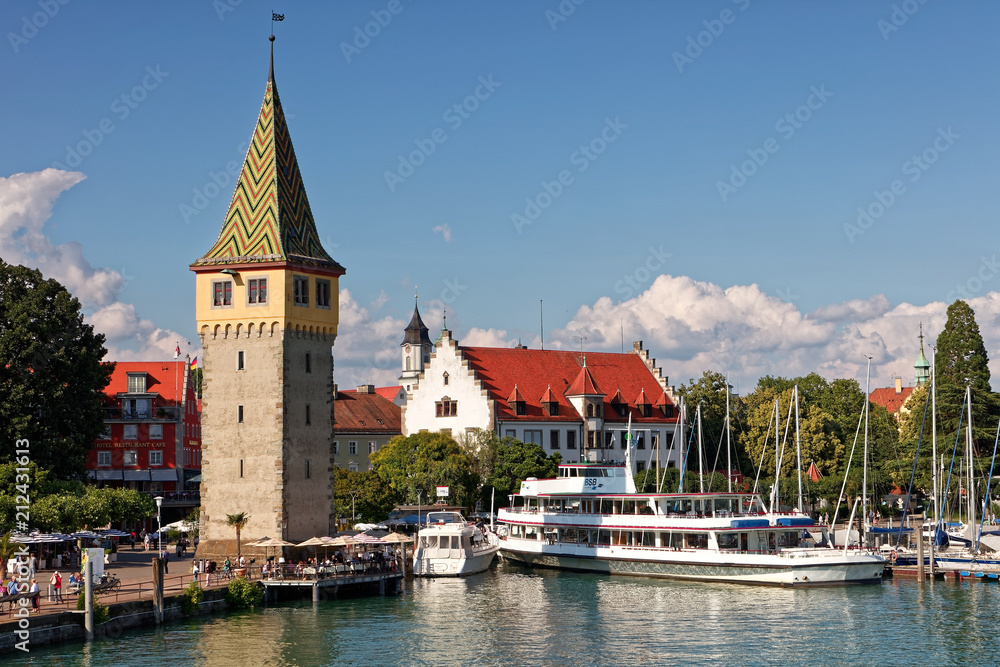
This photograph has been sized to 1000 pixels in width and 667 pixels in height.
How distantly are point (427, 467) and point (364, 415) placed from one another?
35.4m

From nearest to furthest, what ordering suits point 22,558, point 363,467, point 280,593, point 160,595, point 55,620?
point 55,620 < point 160,595 < point 22,558 < point 280,593 < point 363,467

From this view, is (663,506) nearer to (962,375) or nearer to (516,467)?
(516,467)

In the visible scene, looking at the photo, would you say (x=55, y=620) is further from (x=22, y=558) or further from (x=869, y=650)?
(x=869, y=650)

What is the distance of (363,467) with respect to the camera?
384 ft

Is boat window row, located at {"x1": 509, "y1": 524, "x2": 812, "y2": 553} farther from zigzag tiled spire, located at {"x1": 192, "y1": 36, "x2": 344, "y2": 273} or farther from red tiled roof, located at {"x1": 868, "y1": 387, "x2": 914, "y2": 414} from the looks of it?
red tiled roof, located at {"x1": 868, "y1": 387, "x2": 914, "y2": 414}

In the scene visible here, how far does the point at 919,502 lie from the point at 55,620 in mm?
76466

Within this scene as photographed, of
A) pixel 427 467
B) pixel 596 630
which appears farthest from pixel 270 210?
pixel 427 467

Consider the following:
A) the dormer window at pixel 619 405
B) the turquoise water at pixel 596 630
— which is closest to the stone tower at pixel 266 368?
the turquoise water at pixel 596 630

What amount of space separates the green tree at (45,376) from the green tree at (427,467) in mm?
19674

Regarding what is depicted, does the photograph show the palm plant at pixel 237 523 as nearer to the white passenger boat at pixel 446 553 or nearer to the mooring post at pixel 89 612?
the white passenger boat at pixel 446 553

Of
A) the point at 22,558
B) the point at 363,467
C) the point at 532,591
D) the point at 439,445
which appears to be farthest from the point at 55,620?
the point at 363,467

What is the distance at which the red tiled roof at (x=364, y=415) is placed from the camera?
11788cm

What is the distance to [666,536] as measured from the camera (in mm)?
68750

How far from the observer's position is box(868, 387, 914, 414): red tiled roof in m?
169
